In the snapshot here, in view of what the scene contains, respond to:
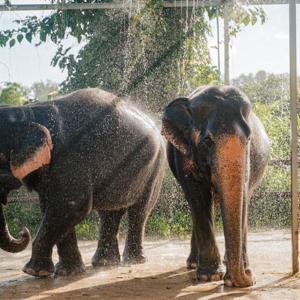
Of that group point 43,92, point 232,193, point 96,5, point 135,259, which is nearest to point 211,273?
point 232,193

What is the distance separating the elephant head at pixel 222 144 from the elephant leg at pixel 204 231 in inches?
6.4

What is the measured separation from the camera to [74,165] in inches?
222

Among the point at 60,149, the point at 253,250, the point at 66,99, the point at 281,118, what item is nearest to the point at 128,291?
the point at 60,149

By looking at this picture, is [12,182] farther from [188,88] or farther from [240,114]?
[188,88]

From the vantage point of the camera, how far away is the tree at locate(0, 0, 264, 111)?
9.30m

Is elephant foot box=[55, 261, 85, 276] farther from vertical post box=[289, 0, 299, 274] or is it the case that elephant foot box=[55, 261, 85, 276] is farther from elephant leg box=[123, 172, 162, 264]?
vertical post box=[289, 0, 299, 274]

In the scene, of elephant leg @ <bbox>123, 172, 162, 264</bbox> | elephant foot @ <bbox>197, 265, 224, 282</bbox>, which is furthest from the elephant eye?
elephant leg @ <bbox>123, 172, 162, 264</bbox>

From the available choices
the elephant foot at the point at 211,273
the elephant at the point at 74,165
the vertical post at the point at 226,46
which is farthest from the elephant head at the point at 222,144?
the vertical post at the point at 226,46

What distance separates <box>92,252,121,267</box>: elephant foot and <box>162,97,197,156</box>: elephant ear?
1665 mm

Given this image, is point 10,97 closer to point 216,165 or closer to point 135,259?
point 135,259

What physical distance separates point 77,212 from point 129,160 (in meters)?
0.78

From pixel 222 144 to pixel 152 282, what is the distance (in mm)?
1261

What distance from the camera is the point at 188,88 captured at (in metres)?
9.62

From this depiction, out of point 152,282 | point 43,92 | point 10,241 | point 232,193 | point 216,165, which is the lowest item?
point 152,282
